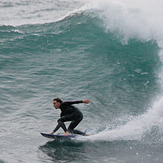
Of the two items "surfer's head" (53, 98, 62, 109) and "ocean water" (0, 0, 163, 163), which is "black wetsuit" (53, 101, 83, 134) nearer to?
"surfer's head" (53, 98, 62, 109)

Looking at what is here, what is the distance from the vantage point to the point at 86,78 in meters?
17.0

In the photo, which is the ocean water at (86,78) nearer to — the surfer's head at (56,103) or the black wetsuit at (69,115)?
the black wetsuit at (69,115)

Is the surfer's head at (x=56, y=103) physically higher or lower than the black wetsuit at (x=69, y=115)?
higher

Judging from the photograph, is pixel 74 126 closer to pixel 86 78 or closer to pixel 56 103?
pixel 56 103

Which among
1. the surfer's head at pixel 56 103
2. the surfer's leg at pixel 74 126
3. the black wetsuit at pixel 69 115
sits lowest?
the surfer's leg at pixel 74 126

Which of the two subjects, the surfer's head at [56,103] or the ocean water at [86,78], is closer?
the ocean water at [86,78]

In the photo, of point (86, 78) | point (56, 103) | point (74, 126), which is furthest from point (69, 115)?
point (86, 78)

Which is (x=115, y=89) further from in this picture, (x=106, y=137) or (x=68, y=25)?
(x=68, y=25)

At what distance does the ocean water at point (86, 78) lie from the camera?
35.4 feet

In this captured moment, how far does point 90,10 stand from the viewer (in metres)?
→ 23.9

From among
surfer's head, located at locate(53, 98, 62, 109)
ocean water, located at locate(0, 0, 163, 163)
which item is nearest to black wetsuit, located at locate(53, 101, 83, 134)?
surfer's head, located at locate(53, 98, 62, 109)

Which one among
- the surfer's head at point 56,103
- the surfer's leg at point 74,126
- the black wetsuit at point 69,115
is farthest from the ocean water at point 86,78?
the surfer's head at point 56,103

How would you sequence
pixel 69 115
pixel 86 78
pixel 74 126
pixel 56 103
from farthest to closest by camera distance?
pixel 86 78 → pixel 74 126 → pixel 69 115 → pixel 56 103

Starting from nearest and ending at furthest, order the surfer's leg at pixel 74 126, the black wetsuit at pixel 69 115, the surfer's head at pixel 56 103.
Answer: the surfer's head at pixel 56 103, the black wetsuit at pixel 69 115, the surfer's leg at pixel 74 126
